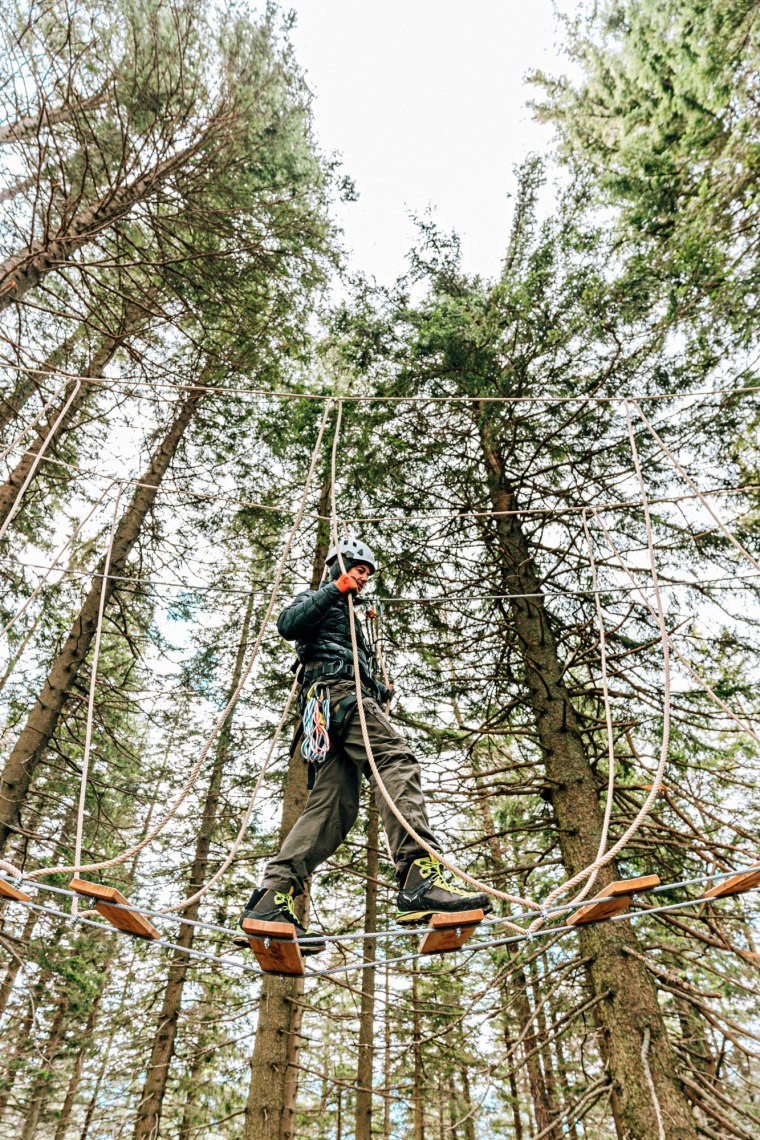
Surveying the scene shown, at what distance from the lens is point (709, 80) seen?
478cm

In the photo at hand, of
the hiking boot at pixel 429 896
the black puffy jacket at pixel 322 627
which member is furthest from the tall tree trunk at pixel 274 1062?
the hiking boot at pixel 429 896

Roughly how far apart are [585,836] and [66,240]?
5.28 metres

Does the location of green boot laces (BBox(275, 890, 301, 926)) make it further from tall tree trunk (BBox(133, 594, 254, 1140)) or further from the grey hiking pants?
tall tree trunk (BBox(133, 594, 254, 1140))

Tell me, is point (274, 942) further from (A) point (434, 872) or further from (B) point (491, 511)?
(B) point (491, 511)

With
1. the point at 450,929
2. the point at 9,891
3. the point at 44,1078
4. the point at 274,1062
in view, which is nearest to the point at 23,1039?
A: the point at 44,1078

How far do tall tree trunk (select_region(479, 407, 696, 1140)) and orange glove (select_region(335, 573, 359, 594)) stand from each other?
1.81 metres

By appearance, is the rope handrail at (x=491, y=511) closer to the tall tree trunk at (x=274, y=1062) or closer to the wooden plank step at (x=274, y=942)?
the wooden plank step at (x=274, y=942)

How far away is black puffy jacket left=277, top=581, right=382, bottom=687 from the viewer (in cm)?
297

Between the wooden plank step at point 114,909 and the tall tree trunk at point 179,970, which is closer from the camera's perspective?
the wooden plank step at point 114,909

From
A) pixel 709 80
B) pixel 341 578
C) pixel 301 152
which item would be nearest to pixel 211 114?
pixel 301 152

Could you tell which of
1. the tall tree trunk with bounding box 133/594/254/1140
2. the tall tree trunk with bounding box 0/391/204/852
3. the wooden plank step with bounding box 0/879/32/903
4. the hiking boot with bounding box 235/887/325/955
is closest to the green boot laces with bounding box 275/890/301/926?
the hiking boot with bounding box 235/887/325/955

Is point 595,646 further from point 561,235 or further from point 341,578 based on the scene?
point 561,235

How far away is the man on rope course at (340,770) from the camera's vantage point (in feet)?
7.98

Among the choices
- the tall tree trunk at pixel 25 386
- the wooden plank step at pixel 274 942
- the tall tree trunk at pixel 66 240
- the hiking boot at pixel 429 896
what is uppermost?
the tall tree trunk at pixel 25 386
